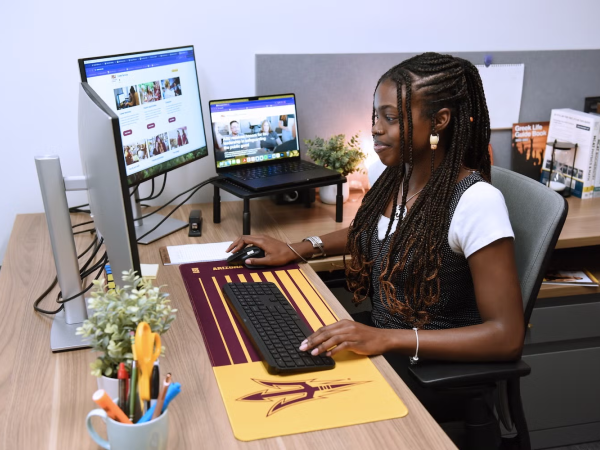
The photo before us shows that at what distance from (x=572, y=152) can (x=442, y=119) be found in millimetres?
1142

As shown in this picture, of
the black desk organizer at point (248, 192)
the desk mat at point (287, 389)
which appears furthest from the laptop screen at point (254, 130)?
the desk mat at point (287, 389)

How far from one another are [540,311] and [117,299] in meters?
1.45

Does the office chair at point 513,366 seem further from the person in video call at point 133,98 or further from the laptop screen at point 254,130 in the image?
the person in video call at point 133,98

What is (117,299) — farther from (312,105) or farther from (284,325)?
(312,105)

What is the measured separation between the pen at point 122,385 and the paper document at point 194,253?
792 millimetres

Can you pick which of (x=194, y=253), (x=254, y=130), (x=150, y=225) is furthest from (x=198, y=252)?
(x=254, y=130)

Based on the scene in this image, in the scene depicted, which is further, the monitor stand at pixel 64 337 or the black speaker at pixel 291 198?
the black speaker at pixel 291 198

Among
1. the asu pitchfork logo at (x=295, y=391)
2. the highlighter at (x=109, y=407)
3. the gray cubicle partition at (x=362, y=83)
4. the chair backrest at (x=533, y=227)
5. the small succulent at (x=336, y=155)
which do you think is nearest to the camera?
the highlighter at (x=109, y=407)

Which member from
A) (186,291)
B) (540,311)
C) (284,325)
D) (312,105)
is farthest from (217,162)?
(540,311)

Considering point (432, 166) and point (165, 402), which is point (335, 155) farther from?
point (165, 402)

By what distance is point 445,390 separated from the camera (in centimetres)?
121

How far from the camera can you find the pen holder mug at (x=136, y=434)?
848mm

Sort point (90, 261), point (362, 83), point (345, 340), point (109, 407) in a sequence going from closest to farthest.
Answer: point (109, 407) < point (345, 340) < point (90, 261) < point (362, 83)

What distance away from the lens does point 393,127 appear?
4.55 feet
